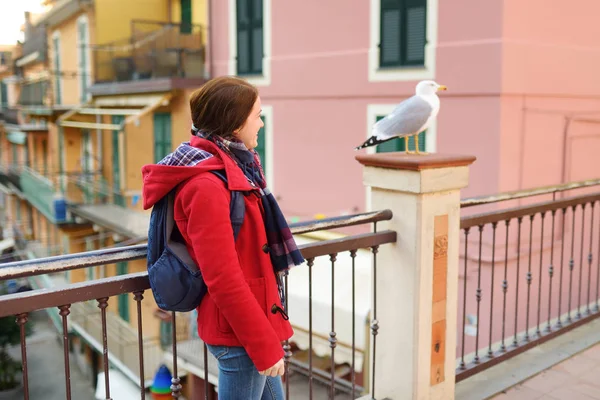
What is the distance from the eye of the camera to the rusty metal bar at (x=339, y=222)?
2846 millimetres

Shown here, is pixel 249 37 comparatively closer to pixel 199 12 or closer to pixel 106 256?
pixel 199 12

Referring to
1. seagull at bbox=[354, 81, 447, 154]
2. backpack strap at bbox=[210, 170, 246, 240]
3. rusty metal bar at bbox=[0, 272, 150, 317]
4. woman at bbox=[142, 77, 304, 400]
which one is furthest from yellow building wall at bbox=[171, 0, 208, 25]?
backpack strap at bbox=[210, 170, 246, 240]

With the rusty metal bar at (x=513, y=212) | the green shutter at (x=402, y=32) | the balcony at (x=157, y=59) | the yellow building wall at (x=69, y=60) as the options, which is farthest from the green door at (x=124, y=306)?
the rusty metal bar at (x=513, y=212)

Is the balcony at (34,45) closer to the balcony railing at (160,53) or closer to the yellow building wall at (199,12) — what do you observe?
the balcony railing at (160,53)

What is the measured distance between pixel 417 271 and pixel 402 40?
7.21 metres

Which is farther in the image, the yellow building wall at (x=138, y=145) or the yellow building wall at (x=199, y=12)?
the yellow building wall at (x=138, y=145)

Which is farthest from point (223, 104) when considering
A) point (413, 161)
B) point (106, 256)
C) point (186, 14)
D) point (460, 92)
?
point (186, 14)

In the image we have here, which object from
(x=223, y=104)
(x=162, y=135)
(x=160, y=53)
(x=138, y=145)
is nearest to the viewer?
(x=223, y=104)

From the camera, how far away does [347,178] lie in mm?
10961

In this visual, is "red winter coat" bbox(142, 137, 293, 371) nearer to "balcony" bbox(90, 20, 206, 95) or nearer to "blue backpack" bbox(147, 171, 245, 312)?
"blue backpack" bbox(147, 171, 245, 312)

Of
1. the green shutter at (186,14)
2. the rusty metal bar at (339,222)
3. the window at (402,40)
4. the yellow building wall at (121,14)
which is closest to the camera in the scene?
the rusty metal bar at (339,222)

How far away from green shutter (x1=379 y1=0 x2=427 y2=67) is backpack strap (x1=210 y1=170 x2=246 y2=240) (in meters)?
8.11

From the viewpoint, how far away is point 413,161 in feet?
10.4

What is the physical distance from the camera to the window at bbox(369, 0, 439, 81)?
9.46 meters
